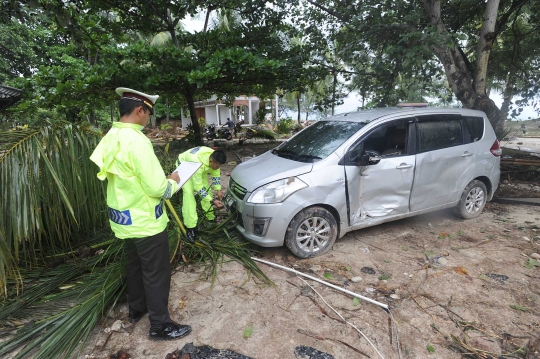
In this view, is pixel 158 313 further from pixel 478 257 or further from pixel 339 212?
pixel 478 257

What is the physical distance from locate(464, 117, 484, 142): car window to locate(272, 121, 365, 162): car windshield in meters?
1.83

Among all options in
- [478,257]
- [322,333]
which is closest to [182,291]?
[322,333]

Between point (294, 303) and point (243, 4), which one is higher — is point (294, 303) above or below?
below

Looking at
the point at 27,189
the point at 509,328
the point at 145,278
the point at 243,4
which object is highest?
the point at 243,4

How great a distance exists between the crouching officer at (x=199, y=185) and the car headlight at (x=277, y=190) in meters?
0.78

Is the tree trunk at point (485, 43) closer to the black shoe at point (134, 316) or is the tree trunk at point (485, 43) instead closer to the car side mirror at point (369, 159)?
the car side mirror at point (369, 159)

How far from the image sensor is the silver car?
11.1 feet

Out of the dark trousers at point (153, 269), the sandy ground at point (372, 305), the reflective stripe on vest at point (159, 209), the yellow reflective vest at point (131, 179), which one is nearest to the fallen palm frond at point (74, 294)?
the sandy ground at point (372, 305)

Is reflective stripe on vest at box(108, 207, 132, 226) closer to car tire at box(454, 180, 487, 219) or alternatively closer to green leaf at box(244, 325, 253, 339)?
green leaf at box(244, 325, 253, 339)

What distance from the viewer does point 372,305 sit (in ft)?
9.19

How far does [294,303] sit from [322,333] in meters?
0.43

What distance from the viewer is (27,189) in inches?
95.3

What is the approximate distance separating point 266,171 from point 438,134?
255cm

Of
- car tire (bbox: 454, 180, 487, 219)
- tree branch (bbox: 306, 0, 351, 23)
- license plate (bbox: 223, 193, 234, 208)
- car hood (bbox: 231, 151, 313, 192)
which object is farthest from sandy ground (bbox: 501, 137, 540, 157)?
license plate (bbox: 223, 193, 234, 208)
